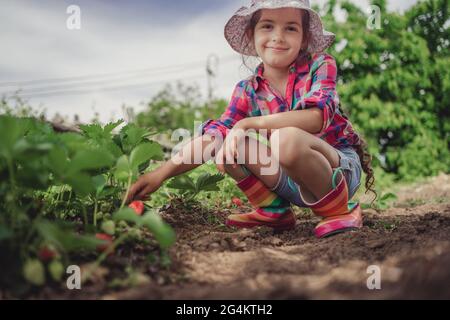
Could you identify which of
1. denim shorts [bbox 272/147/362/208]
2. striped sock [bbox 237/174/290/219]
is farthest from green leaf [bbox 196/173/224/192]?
denim shorts [bbox 272/147/362/208]

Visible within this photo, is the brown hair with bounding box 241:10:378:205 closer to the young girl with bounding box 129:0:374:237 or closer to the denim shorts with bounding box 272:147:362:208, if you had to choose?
the young girl with bounding box 129:0:374:237

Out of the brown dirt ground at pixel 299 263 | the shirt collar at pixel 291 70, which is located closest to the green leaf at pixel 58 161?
the brown dirt ground at pixel 299 263

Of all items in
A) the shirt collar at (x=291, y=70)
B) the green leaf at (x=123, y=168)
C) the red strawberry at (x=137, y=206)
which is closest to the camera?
the green leaf at (x=123, y=168)

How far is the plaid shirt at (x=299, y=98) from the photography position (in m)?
2.06

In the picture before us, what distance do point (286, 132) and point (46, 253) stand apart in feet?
3.53

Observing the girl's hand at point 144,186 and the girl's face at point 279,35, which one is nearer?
the girl's hand at point 144,186

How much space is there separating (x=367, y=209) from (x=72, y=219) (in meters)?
2.14

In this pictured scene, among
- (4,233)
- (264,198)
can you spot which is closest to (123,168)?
(4,233)

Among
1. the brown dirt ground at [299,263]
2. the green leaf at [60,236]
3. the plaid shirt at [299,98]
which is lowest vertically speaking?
the brown dirt ground at [299,263]

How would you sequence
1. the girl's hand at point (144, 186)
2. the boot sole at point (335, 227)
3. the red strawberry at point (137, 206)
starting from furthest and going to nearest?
the boot sole at point (335, 227) < the girl's hand at point (144, 186) < the red strawberry at point (137, 206)

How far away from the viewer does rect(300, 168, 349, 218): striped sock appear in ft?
6.90

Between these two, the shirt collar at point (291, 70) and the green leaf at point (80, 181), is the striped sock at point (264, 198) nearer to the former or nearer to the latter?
the shirt collar at point (291, 70)
